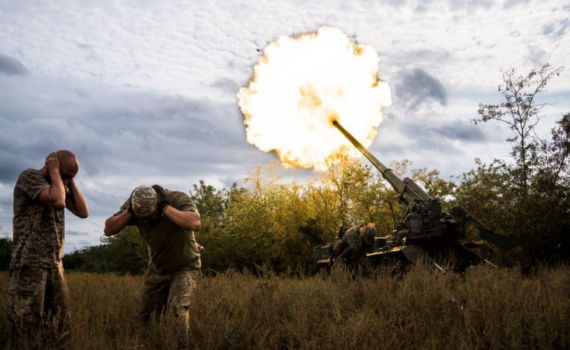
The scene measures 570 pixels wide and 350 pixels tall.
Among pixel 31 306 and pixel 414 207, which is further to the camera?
pixel 414 207

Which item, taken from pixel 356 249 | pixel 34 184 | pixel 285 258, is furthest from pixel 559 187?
pixel 34 184

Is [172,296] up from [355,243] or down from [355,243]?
down

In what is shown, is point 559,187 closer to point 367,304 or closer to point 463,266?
point 463,266

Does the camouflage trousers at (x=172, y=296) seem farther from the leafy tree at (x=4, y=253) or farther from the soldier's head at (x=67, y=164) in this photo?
the leafy tree at (x=4, y=253)

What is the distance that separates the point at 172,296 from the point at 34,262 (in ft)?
4.64


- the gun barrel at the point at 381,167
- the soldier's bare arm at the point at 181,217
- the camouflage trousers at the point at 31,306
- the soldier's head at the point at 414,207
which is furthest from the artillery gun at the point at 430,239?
the camouflage trousers at the point at 31,306

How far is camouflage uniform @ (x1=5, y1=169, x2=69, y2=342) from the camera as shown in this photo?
495cm

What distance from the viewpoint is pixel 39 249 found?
506 centimetres

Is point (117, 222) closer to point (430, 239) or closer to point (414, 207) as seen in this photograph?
point (430, 239)

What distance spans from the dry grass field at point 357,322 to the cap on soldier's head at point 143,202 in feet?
3.77

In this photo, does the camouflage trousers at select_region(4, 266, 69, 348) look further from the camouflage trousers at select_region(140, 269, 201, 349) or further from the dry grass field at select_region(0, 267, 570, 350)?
the camouflage trousers at select_region(140, 269, 201, 349)

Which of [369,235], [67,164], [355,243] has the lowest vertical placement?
[355,243]

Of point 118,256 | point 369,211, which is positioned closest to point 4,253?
point 118,256

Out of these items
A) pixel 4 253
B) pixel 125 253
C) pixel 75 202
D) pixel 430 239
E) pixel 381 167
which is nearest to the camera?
pixel 75 202
